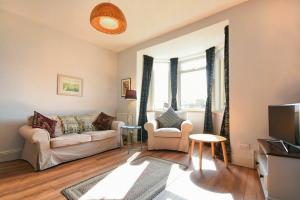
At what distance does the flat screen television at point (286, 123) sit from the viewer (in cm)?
167

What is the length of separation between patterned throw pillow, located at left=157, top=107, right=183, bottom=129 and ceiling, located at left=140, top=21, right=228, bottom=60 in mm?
1684

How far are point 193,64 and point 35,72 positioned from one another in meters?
3.94

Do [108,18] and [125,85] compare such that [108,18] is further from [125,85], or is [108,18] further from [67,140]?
[125,85]

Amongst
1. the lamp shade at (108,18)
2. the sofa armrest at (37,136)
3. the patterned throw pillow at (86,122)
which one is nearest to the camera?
the lamp shade at (108,18)

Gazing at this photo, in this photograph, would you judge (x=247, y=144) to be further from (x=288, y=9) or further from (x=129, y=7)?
(x=129, y=7)

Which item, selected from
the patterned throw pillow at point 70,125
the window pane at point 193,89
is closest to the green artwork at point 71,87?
the patterned throw pillow at point 70,125

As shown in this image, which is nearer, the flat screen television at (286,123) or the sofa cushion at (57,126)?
the flat screen television at (286,123)

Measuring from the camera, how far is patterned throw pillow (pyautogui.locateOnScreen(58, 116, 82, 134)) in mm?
3074

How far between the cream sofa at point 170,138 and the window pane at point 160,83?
149 cm

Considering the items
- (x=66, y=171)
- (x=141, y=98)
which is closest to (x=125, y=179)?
(x=66, y=171)

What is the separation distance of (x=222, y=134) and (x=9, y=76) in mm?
4093

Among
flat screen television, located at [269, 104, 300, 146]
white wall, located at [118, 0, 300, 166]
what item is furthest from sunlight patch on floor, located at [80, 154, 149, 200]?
flat screen television, located at [269, 104, 300, 146]

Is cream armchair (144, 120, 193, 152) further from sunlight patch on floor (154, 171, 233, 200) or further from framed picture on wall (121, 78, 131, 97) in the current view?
framed picture on wall (121, 78, 131, 97)

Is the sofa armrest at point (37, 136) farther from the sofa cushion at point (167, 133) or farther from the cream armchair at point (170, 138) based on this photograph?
the sofa cushion at point (167, 133)
